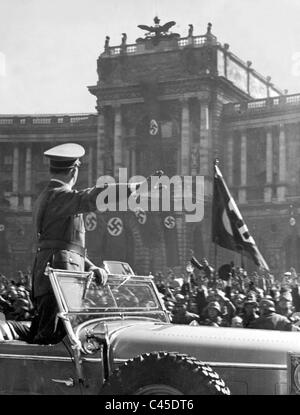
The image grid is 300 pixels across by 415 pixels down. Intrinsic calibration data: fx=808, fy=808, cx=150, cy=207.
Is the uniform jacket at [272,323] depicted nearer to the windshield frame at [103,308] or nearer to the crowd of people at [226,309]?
the crowd of people at [226,309]

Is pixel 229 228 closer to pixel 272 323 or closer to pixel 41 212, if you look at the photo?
pixel 272 323

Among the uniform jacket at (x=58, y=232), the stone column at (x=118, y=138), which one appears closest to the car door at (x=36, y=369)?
the uniform jacket at (x=58, y=232)

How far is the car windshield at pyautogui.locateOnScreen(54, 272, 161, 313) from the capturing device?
5.93 meters

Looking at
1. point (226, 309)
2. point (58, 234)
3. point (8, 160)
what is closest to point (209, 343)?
point (58, 234)

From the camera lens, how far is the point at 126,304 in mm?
6391

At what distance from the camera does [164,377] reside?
4.93 m

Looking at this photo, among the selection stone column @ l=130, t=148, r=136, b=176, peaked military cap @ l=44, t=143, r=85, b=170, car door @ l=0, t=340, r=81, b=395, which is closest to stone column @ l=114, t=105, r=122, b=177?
stone column @ l=130, t=148, r=136, b=176

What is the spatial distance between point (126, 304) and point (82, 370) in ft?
3.02

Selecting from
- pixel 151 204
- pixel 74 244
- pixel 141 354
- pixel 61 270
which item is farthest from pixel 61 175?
pixel 151 204

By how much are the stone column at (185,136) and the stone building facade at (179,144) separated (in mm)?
62

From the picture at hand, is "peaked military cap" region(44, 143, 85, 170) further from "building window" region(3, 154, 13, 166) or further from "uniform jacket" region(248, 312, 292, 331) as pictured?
"building window" region(3, 154, 13, 166)

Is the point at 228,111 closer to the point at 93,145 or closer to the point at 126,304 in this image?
the point at 93,145

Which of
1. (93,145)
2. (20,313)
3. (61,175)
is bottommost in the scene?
(20,313)

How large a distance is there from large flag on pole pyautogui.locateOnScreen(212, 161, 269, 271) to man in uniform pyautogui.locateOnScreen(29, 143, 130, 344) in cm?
702
